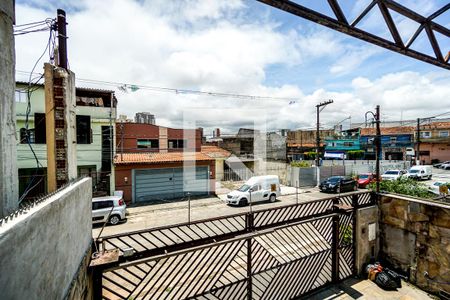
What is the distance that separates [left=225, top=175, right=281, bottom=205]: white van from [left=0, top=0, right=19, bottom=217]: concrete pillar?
39.4 ft

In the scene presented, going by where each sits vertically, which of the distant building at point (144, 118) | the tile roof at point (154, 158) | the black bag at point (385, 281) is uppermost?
the distant building at point (144, 118)

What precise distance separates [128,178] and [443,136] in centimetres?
3809

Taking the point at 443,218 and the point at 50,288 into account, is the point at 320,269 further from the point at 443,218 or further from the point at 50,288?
the point at 50,288

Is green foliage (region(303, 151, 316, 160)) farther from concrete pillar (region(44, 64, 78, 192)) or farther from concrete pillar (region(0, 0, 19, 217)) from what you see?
concrete pillar (region(0, 0, 19, 217))

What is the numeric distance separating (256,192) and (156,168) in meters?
6.80

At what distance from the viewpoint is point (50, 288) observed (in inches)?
69.4

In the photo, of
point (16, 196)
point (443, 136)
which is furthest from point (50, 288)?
point (443, 136)

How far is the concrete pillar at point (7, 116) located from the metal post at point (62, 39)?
197cm

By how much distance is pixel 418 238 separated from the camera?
5984 millimetres

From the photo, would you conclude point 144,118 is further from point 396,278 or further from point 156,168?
point 396,278

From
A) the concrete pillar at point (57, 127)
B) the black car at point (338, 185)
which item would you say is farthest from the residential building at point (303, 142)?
the concrete pillar at point (57, 127)

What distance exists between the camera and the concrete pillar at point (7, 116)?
5.24ft

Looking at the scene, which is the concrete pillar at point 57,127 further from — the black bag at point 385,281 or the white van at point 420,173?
the white van at point 420,173

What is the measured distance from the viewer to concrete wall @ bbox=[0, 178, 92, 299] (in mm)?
1162
